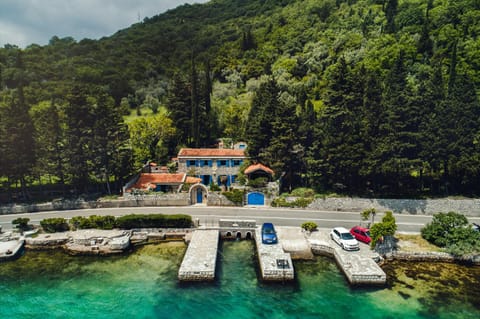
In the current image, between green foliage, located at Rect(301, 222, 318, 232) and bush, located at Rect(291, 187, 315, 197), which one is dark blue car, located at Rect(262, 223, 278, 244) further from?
bush, located at Rect(291, 187, 315, 197)

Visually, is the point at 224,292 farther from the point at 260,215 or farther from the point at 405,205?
the point at 405,205

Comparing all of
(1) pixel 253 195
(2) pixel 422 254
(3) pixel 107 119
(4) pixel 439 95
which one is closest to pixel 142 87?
(3) pixel 107 119

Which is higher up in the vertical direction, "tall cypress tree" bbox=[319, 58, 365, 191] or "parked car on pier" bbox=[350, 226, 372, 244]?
"tall cypress tree" bbox=[319, 58, 365, 191]

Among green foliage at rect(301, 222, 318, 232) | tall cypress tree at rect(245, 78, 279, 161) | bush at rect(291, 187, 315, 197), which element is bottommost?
green foliage at rect(301, 222, 318, 232)

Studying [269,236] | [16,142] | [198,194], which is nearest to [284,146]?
[198,194]

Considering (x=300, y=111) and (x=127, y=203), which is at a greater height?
(x=300, y=111)

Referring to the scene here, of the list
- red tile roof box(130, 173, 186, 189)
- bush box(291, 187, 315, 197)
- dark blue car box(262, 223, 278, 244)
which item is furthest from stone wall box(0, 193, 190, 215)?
bush box(291, 187, 315, 197)

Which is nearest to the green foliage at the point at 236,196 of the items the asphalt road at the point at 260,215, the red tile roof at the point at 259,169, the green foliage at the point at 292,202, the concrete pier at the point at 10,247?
the asphalt road at the point at 260,215
